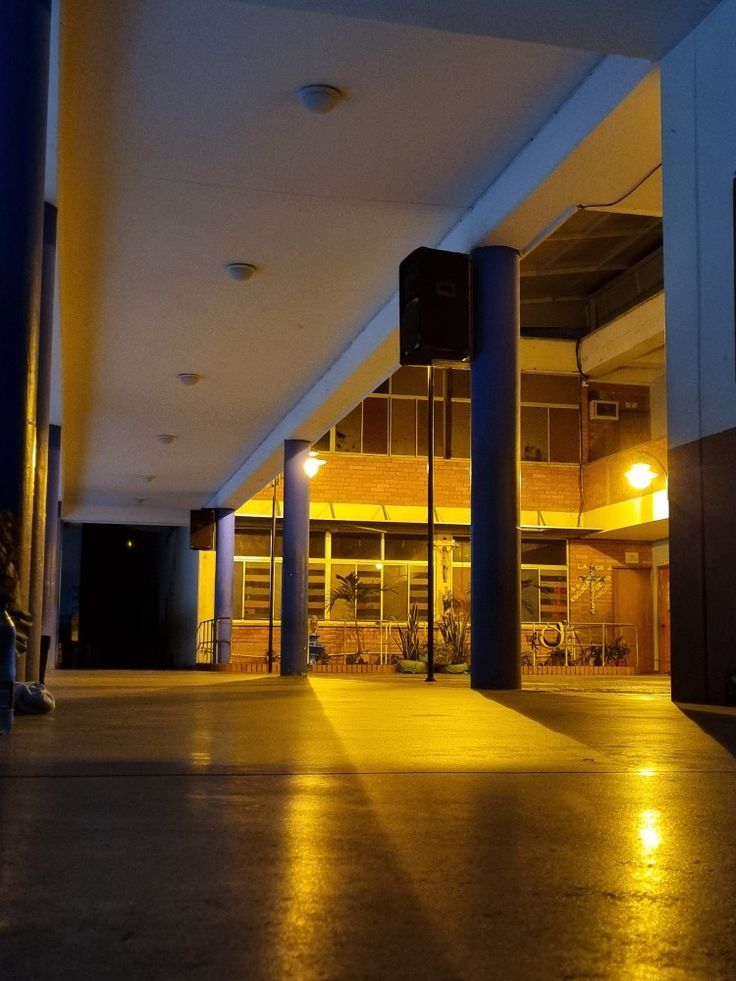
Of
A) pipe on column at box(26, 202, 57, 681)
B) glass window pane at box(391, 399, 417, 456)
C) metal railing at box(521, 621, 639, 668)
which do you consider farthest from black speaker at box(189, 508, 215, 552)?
pipe on column at box(26, 202, 57, 681)

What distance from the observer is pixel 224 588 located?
1906 centimetres

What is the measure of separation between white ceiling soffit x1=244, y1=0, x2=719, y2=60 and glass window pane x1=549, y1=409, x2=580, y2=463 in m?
16.2

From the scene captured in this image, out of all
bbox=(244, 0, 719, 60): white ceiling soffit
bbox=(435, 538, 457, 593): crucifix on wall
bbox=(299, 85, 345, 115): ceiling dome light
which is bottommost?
bbox=(435, 538, 457, 593): crucifix on wall

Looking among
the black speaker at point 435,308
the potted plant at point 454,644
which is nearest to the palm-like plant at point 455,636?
the potted plant at point 454,644

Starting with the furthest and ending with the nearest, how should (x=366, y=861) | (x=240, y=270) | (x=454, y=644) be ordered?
(x=454, y=644), (x=240, y=270), (x=366, y=861)

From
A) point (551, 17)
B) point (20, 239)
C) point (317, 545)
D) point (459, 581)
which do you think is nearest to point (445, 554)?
point (459, 581)

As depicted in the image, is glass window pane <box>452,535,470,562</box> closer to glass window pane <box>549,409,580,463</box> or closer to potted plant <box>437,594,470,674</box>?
potted plant <box>437,594,470,674</box>

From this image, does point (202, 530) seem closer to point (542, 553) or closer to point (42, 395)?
point (542, 553)

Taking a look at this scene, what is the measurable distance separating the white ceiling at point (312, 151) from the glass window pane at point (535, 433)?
9990mm

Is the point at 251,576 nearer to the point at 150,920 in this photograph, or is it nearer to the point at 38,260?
the point at 38,260

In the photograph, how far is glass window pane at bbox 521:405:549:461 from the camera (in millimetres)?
20688

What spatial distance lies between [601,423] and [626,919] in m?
20.4

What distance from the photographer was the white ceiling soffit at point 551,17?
4.46m

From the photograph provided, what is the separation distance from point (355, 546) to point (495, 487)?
13354 mm
